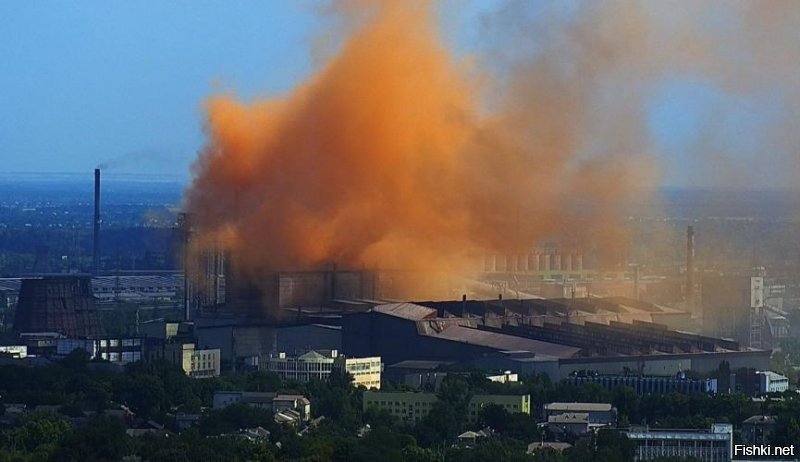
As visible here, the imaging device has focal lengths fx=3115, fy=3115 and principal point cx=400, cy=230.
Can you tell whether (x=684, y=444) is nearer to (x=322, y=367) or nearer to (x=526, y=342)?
(x=322, y=367)

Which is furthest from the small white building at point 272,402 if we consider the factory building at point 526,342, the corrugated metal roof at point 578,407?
the factory building at point 526,342

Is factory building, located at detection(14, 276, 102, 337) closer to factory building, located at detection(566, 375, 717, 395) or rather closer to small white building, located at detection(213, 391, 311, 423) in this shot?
factory building, located at detection(566, 375, 717, 395)

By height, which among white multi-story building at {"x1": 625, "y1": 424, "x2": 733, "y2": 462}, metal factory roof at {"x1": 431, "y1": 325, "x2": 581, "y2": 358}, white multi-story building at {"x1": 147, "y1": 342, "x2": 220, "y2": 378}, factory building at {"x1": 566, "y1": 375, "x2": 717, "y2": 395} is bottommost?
white multi-story building at {"x1": 625, "y1": 424, "x2": 733, "y2": 462}

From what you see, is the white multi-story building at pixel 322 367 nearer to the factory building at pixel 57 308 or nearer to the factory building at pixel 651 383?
the factory building at pixel 651 383

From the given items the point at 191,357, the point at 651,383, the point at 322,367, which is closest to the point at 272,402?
the point at 322,367

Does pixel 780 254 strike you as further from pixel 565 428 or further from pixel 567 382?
pixel 565 428

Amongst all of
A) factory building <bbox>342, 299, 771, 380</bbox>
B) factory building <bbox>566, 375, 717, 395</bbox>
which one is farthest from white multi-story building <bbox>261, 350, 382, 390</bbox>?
factory building <bbox>566, 375, 717, 395</bbox>

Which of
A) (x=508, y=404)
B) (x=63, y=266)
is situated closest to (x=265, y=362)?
(x=508, y=404)
